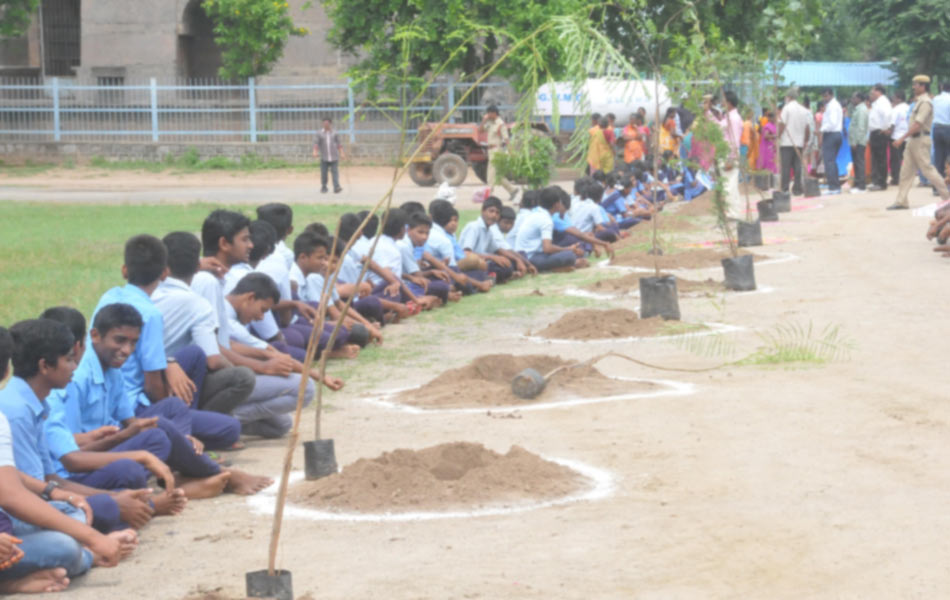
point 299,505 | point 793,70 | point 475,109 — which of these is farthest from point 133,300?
point 793,70

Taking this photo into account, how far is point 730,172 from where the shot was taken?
62.7 ft

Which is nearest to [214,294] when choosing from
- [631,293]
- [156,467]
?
[156,467]

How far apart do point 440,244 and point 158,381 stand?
287 inches

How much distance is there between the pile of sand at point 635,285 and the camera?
1344 centimetres

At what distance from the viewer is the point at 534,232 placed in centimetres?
1598

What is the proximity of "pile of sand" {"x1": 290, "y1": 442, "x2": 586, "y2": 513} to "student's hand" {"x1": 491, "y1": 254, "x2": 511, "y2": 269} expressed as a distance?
8.40 m

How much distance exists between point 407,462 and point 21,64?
4004cm

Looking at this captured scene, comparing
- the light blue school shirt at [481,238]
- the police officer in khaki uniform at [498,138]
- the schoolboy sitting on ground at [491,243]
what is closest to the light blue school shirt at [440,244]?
the schoolboy sitting on ground at [491,243]

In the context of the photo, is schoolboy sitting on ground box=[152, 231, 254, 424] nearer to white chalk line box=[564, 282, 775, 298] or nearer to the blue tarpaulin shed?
white chalk line box=[564, 282, 775, 298]

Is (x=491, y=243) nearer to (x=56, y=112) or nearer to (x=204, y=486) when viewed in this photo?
(x=204, y=486)

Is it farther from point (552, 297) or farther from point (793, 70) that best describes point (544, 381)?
point (793, 70)

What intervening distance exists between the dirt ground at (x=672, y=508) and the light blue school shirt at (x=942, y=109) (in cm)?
1170

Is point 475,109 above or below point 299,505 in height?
above

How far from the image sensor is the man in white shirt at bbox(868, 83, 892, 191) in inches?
964
